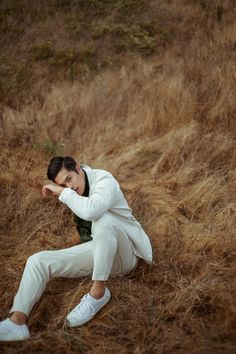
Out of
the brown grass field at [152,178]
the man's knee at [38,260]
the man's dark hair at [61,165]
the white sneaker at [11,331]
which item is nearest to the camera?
the white sneaker at [11,331]

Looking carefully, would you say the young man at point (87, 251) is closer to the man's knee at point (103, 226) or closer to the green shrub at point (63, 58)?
the man's knee at point (103, 226)

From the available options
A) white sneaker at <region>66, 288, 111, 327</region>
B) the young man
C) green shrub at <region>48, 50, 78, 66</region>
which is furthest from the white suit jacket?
green shrub at <region>48, 50, 78, 66</region>

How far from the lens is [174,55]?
655 cm

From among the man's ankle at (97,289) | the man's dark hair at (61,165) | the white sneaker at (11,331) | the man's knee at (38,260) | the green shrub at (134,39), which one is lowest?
the white sneaker at (11,331)

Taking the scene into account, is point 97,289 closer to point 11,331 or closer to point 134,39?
point 11,331

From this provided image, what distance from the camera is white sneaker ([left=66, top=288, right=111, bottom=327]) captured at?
2.74 meters

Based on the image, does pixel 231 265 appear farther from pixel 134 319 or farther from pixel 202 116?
pixel 202 116

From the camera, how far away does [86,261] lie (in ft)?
9.86

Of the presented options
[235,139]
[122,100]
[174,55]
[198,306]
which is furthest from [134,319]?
[174,55]

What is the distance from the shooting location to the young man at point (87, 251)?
273cm

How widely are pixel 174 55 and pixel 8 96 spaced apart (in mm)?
2713

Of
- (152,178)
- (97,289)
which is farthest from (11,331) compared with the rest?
(152,178)

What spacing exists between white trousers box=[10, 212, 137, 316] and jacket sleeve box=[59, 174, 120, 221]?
9 cm

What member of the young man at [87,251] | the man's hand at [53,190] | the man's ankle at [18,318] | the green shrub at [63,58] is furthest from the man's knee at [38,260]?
the green shrub at [63,58]
